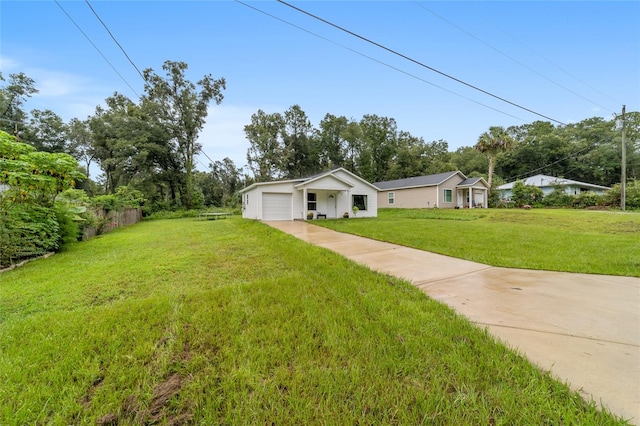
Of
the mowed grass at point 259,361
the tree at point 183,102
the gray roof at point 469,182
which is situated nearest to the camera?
the mowed grass at point 259,361

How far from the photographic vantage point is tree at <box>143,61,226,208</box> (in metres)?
24.2

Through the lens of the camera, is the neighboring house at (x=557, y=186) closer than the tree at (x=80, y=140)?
Yes

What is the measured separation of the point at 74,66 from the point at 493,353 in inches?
492

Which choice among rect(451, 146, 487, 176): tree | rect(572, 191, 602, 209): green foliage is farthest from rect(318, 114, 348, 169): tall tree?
rect(572, 191, 602, 209): green foliage

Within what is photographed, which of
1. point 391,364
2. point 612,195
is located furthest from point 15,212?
point 612,195

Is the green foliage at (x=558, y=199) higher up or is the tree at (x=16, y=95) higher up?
the tree at (x=16, y=95)

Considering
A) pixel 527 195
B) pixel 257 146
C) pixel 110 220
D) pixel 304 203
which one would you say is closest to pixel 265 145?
pixel 257 146

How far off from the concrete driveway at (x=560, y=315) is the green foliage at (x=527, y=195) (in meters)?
23.0

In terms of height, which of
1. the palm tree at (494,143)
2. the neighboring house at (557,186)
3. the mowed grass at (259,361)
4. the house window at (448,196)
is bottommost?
the mowed grass at (259,361)

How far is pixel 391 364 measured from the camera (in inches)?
75.4

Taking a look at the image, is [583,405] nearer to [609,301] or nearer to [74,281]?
[609,301]

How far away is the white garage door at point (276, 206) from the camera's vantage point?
602 inches

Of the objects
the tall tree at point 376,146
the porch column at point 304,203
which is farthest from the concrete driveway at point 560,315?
the tall tree at point 376,146

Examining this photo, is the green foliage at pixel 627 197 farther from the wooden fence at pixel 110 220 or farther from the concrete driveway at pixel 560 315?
the wooden fence at pixel 110 220
